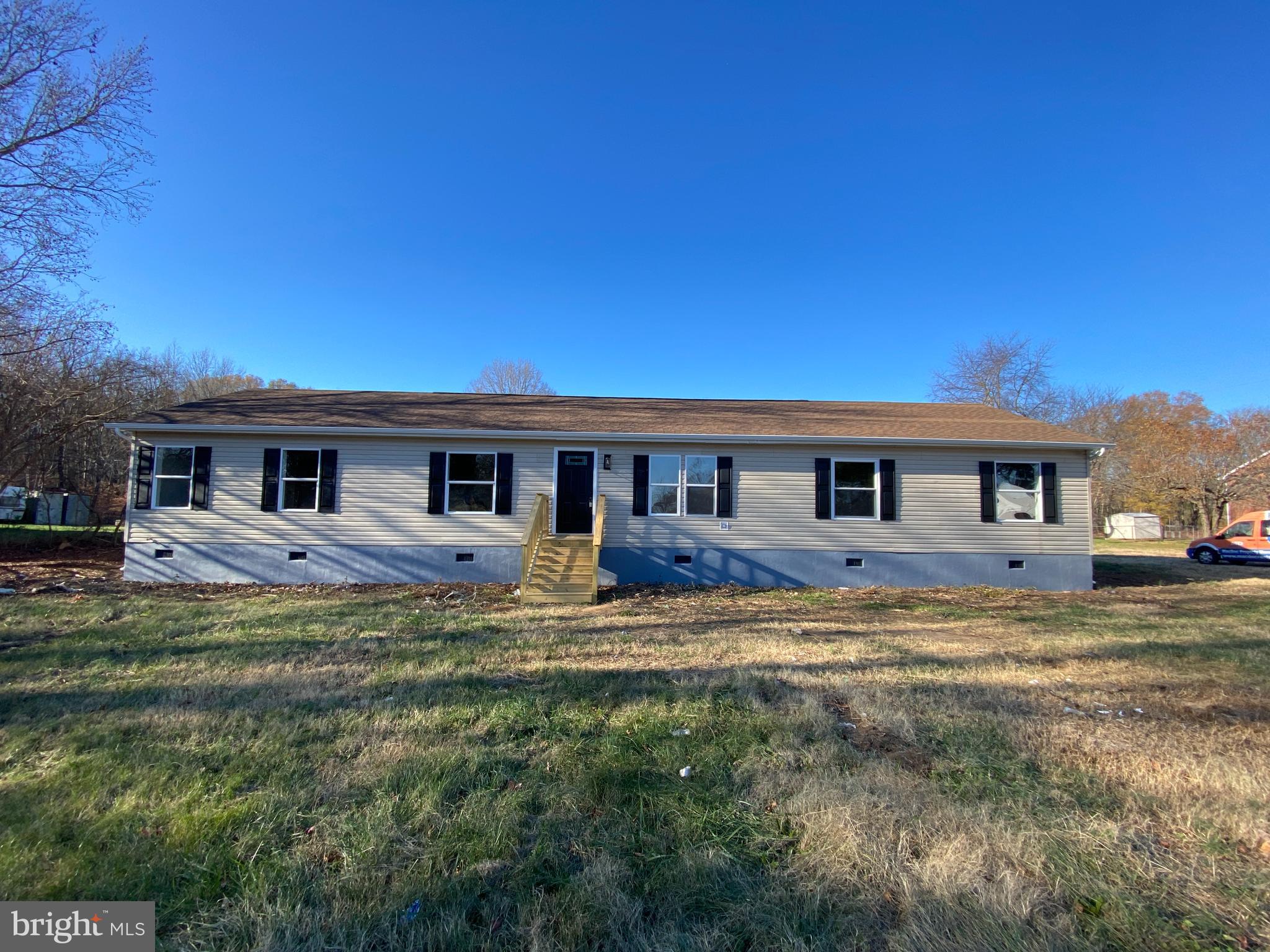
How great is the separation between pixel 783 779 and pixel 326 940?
7.60 feet

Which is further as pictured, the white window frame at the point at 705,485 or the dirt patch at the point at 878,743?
the white window frame at the point at 705,485

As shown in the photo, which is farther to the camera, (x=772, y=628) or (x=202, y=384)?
(x=202, y=384)

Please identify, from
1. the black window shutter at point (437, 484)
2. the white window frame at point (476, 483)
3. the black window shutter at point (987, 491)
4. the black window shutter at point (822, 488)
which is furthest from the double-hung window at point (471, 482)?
the black window shutter at point (987, 491)

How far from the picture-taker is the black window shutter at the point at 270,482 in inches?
447

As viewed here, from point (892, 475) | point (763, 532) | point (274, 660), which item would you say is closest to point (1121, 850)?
point (274, 660)

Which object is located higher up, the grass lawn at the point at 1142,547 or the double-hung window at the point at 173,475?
the double-hung window at the point at 173,475

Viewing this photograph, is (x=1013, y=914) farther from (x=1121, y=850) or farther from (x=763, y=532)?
(x=763, y=532)

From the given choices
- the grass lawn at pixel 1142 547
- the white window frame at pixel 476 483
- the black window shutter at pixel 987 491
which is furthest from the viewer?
the grass lawn at pixel 1142 547

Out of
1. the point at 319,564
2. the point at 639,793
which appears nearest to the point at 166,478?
the point at 319,564

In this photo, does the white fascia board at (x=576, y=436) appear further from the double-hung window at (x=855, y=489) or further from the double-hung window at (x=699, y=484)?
the double-hung window at (x=855, y=489)

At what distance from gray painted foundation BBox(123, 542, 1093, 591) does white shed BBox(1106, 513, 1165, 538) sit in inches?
1092

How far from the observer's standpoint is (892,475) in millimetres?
12031

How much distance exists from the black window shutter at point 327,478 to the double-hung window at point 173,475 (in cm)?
255

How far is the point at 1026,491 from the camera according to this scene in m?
12.3
